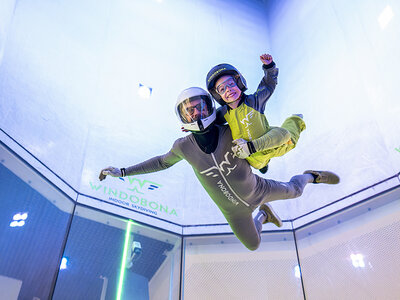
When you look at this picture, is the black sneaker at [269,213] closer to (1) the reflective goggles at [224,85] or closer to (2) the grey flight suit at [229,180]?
(2) the grey flight suit at [229,180]

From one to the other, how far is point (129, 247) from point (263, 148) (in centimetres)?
201

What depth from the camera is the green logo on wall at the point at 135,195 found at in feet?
11.3

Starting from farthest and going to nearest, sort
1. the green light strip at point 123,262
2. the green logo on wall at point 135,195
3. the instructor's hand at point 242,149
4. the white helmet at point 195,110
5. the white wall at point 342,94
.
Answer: the green logo on wall at point 135,195
the white wall at point 342,94
the green light strip at point 123,262
the white helmet at point 195,110
the instructor's hand at point 242,149

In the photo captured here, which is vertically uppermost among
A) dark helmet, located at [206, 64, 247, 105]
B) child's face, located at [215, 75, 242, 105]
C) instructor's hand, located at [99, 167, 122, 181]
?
dark helmet, located at [206, 64, 247, 105]

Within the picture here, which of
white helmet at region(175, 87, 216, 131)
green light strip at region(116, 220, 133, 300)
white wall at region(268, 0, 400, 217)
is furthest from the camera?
white wall at region(268, 0, 400, 217)

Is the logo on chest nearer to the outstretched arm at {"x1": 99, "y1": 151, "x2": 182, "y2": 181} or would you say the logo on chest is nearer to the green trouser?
the green trouser

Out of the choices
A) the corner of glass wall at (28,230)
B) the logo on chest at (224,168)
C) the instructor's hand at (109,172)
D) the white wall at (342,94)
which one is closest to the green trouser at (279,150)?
the logo on chest at (224,168)

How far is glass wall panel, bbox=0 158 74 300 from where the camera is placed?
2.44m

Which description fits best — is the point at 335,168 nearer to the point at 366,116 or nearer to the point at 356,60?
the point at 366,116

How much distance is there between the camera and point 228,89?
7.21 feet

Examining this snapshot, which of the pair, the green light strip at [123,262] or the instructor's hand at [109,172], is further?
the green light strip at [123,262]

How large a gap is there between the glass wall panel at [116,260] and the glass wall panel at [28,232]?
0.45 ft

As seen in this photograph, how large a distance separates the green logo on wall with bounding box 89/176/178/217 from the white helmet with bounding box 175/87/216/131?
62.8 inches

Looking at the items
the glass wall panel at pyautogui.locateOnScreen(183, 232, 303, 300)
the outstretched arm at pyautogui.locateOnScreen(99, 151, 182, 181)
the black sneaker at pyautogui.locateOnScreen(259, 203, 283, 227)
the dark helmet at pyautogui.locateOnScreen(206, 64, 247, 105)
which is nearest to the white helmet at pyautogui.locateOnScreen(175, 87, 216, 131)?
the dark helmet at pyautogui.locateOnScreen(206, 64, 247, 105)
